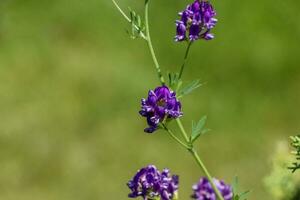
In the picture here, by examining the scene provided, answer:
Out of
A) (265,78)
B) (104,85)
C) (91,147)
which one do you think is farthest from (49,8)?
(265,78)

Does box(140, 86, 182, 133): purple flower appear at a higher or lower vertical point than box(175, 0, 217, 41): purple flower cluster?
lower

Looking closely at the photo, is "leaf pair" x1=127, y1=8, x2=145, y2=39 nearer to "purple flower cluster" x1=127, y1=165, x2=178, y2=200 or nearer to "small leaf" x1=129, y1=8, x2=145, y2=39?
"small leaf" x1=129, y1=8, x2=145, y2=39

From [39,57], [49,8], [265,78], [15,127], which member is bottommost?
[265,78]

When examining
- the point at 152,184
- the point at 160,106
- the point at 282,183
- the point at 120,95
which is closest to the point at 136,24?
the point at 160,106

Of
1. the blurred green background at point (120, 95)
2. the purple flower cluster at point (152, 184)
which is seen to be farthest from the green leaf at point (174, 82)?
the blurred green background at point (120, 95)

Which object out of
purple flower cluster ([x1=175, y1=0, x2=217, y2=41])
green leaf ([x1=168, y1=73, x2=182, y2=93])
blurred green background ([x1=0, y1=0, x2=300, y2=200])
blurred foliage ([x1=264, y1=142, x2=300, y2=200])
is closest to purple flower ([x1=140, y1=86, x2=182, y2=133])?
green leaf ([x1=168, y1=73, x2=182, y2=93])

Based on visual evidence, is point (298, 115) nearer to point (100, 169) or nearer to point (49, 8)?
point (100, 169)
